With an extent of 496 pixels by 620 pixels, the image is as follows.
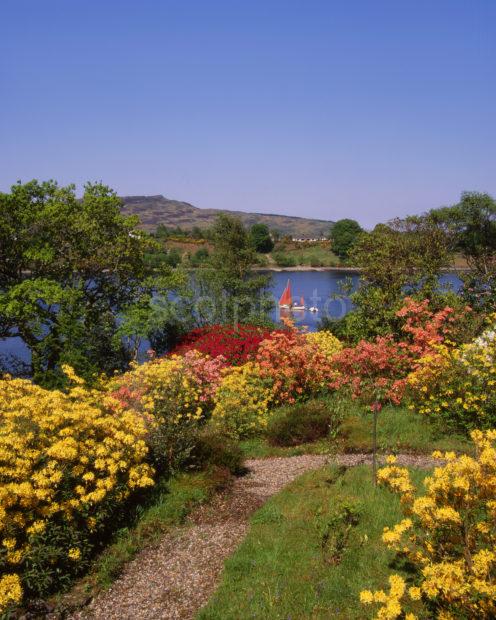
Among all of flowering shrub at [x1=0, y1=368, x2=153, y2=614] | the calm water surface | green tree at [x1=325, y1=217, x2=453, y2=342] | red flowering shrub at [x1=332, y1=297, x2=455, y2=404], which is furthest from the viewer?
the calm water surface

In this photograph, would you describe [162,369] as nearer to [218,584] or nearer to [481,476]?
[218,584]

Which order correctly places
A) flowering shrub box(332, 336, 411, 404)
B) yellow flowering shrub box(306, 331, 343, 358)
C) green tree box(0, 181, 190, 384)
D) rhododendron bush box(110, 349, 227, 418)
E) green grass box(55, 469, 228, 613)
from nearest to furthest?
green grass box(55, 469, 228, 613), rhododendron bush box(110, 349, 227, 418), flowering shrub box(332, 336, 411, 404), yellow flowering shrub box(306, 331, 343, 358), green tree box(0, 181, 190, 384)

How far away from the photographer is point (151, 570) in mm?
5621

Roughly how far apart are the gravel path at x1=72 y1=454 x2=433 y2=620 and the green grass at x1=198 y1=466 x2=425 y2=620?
240 millimetres

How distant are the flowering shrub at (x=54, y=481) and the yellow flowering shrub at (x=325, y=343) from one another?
7473 mm

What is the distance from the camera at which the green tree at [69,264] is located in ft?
47.9

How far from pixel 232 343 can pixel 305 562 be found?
33.0 ft

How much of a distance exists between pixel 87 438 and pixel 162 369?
3.35 meters

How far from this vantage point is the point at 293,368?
41.9 ft

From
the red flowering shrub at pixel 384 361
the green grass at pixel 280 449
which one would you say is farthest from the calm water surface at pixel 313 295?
the green grass at pixel 280 449

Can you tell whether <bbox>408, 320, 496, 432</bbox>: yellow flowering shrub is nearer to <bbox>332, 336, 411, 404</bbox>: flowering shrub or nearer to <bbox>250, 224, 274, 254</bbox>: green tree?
<bbox>332, 336, 411, 404</bbox>: flowering shrub

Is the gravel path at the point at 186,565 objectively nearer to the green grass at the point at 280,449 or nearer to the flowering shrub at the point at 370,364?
the green grass at the point at 280,449

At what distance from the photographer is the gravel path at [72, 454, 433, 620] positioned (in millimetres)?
4992

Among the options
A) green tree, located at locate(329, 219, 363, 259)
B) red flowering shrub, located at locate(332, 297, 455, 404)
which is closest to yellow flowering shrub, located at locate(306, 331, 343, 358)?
red flowering shrub, located at locate(332, 297, 455, 404)
